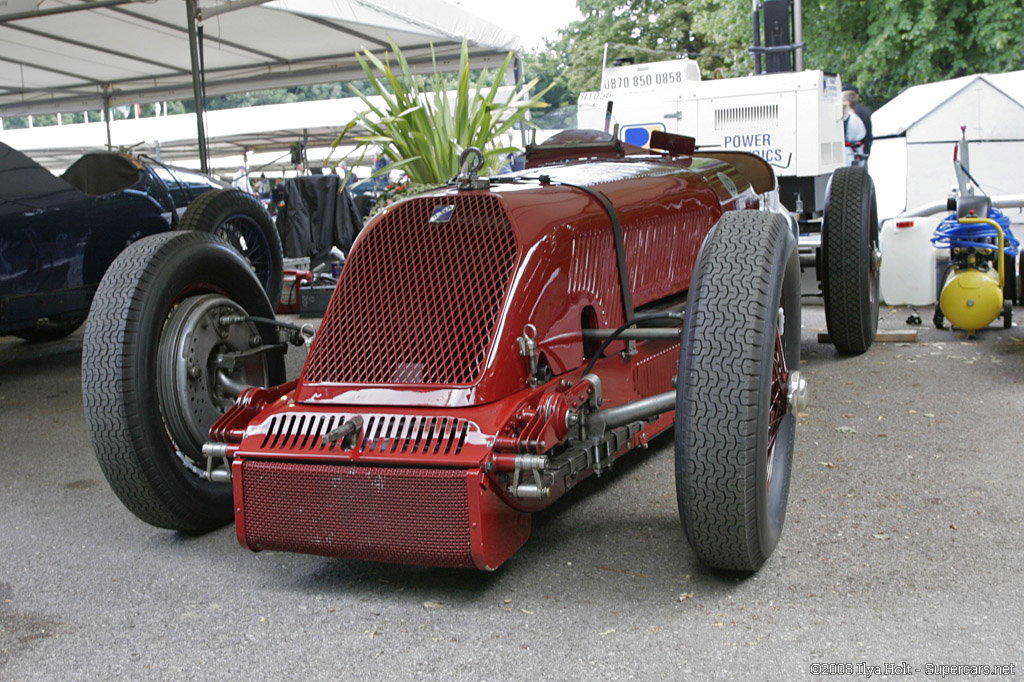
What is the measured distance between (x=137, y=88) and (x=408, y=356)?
10490mm

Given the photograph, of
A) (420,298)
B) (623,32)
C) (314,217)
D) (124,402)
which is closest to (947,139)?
(314,217)

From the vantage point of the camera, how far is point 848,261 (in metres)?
6.03

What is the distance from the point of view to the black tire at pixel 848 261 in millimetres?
6047

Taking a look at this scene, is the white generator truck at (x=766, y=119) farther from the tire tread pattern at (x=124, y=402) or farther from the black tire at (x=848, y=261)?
the tire tread pattern at (x=124, y=402)

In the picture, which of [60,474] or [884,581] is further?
[60,474]

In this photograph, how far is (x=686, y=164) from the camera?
465cm

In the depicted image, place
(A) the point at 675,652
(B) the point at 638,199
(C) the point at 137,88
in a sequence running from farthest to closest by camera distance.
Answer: (C) the point at 137,88, (B) the point at 638,199, (A) the point at 675,652

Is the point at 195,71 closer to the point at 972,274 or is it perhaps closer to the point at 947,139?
the point at 972,274

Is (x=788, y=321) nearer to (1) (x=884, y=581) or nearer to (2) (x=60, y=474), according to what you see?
(1) (x=884, y=581)

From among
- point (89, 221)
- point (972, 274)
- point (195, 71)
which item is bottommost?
point (972, 274)

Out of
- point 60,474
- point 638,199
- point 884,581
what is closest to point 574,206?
point 638,199

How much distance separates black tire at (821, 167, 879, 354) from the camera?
605 cm

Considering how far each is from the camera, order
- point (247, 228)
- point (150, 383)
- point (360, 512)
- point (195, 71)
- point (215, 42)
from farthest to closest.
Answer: point (215, 42), point (195, 71), point (247, 228), point (150, 383), point (360, 512)

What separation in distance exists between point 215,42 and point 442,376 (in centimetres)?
848
